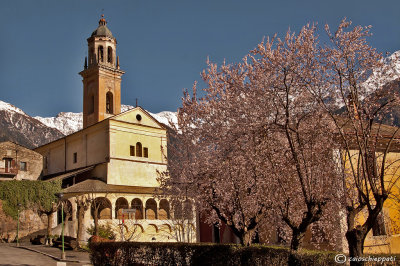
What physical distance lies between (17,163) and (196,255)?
38677mm

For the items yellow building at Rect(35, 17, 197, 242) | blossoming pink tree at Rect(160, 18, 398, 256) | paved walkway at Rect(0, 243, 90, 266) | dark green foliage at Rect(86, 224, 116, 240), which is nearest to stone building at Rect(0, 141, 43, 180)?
yellow building at Rect(35, 17, 197, 242)

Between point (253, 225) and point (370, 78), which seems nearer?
point (370, 78)

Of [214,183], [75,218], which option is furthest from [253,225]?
[75,218]

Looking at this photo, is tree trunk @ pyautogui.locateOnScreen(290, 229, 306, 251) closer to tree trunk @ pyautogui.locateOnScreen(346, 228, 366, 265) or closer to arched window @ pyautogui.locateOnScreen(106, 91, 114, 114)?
tree trunk @ pyautogui.locateOnScreen(346, 228, 366, 265)

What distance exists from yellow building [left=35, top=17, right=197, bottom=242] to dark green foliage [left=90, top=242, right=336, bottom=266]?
673 inches

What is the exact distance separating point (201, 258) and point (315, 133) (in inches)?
241

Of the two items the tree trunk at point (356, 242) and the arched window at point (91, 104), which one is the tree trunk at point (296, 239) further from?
the arched window at point (91, 104)

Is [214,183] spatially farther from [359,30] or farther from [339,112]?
[359,30]

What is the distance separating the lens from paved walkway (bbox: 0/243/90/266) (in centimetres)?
2261

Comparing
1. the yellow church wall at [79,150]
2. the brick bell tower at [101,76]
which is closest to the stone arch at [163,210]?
the yellow church wall at [79,150]

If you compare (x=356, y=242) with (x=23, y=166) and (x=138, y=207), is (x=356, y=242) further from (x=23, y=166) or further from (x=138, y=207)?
(x=23, y=166)

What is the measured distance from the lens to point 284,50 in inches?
493

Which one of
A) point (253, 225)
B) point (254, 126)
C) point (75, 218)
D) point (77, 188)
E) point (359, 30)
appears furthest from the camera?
point (77, 188)

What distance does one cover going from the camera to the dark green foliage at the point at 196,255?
11.8 metres
